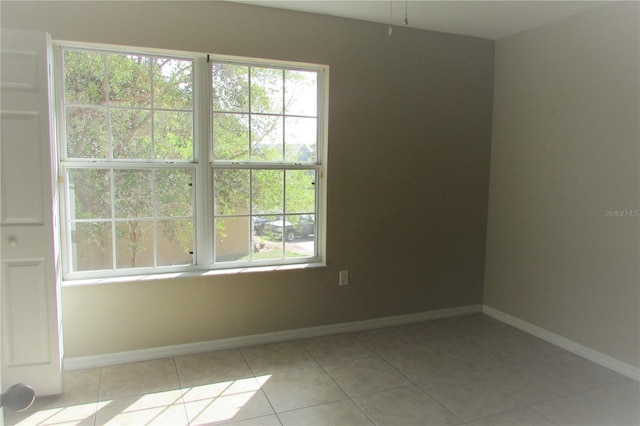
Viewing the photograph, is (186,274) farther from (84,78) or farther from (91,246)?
(84,78)

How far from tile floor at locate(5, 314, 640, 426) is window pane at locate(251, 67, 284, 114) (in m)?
1.78

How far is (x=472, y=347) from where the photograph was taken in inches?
133

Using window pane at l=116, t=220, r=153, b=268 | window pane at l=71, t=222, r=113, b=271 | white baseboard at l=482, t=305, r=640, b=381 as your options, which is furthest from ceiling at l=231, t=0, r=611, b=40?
white baseboard at l=482, t=305, r=640, b=381

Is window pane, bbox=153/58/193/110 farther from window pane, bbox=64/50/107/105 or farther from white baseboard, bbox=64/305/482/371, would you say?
white baseboard, bbox=64/305/482/371

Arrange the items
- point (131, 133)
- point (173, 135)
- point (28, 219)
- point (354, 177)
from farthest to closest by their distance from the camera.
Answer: point (354, 177) → point (173, 135) → point (131, 133) → point (28, 219)

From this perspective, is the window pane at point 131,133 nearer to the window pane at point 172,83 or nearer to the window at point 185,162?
the window at point 185,162

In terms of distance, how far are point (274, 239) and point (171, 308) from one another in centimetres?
90

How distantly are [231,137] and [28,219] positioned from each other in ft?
4.52

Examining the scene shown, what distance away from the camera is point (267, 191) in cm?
341

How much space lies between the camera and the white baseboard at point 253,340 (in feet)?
9.80

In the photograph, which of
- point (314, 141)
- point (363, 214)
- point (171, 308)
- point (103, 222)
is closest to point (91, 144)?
point (103, 222)

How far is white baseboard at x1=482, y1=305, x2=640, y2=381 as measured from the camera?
2961mm

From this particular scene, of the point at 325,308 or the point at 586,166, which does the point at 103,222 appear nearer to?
the point at 325,308

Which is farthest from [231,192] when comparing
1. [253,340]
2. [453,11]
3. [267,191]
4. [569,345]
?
[569,345]
